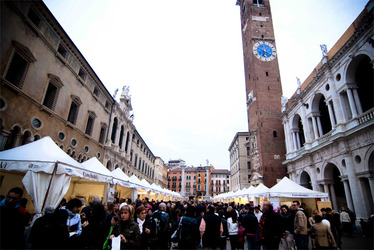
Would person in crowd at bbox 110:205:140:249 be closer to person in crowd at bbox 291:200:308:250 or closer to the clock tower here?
person in crowd at bbox 291:200:308:250

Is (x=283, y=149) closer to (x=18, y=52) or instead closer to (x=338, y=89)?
(x=338, y=89)

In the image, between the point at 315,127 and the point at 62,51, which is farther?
the point at 315,127

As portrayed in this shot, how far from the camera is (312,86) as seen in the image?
778 inches

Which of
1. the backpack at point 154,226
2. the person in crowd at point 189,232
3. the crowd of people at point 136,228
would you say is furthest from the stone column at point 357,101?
the backpack at point 154,226

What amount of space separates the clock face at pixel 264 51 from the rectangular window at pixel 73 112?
29.8 m

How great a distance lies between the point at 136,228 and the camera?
3818 millimetres

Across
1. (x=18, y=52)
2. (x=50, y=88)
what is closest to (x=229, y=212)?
(x=18, y=52)

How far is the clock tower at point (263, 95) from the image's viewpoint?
28328 millimetres

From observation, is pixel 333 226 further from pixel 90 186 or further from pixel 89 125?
pixel 89 125

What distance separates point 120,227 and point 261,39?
3832cm

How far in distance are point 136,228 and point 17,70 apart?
10409mm

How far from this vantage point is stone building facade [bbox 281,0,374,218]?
12.8 metres

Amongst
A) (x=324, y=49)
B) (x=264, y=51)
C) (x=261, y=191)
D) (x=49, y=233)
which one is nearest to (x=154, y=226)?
(x=49, y=233)

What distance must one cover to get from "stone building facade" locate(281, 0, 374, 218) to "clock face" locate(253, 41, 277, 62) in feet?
46.8
